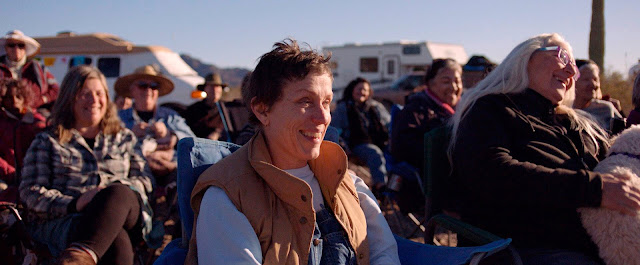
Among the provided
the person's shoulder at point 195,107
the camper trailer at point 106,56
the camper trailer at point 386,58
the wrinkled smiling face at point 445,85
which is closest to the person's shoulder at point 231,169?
the wrinkled smiling face at point 445,85

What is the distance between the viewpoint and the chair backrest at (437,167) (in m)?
2.78

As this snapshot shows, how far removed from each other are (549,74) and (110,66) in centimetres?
1281

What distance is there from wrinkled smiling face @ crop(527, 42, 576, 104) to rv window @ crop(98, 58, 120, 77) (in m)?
12.5

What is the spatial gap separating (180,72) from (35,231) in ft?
34.4

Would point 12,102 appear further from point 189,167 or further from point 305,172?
point 305,172

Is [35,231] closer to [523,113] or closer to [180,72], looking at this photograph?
[523,113]

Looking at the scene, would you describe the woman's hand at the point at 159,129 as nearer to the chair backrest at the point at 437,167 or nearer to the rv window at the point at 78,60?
the chair backrest at the point at 437,167

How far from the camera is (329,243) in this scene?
181 centimetres

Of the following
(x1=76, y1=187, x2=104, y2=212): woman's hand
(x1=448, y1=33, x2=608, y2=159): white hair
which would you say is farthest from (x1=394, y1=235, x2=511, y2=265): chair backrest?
(x1=76, y1=187, x2=104, y2=212): woman's hand

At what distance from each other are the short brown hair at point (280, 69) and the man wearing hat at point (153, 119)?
2425mm

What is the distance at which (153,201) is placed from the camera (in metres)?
3.39

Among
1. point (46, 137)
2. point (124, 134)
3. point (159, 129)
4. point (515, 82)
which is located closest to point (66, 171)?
point (46, 137)

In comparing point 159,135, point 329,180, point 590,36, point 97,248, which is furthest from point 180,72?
point 329,180

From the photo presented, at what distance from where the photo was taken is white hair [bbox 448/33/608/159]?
95.0 inches
